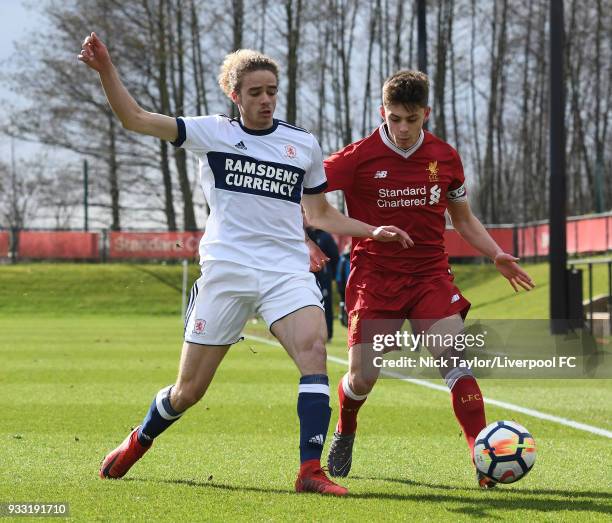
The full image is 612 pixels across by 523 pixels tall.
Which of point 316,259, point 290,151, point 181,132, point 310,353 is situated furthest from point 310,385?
point 181,132

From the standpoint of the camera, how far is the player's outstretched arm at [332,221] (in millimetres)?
5637

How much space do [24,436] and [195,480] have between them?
209cm

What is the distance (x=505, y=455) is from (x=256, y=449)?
6.36 feet

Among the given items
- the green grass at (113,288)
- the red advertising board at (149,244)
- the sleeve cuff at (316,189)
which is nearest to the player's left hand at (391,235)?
the sleeve cuff at (316,189)

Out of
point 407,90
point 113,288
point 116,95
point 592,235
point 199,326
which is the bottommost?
point 113,288

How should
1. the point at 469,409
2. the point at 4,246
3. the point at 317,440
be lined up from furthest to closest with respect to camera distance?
the point at 4,246
the point at 469,409
the point at 317,440

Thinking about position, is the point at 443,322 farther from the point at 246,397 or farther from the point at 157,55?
the point at 157,55

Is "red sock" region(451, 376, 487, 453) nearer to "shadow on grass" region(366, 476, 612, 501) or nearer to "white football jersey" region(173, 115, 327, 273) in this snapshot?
"shadow on grass" region(366, 476, 612, 501)

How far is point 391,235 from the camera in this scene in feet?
17.9

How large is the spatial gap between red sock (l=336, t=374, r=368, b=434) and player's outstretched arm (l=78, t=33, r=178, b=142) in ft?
6.13

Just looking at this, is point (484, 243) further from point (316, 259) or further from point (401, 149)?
point (316, 259)

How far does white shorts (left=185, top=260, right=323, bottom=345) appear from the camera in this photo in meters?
5.22

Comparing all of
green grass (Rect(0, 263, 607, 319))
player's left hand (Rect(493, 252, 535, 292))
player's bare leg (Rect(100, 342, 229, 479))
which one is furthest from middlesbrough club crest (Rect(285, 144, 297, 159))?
green grass (Rect(0, 263, 607, 319))

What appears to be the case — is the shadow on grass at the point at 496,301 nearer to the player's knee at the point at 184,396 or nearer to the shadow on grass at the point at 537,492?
the shadow on grass at the point at 537,492
